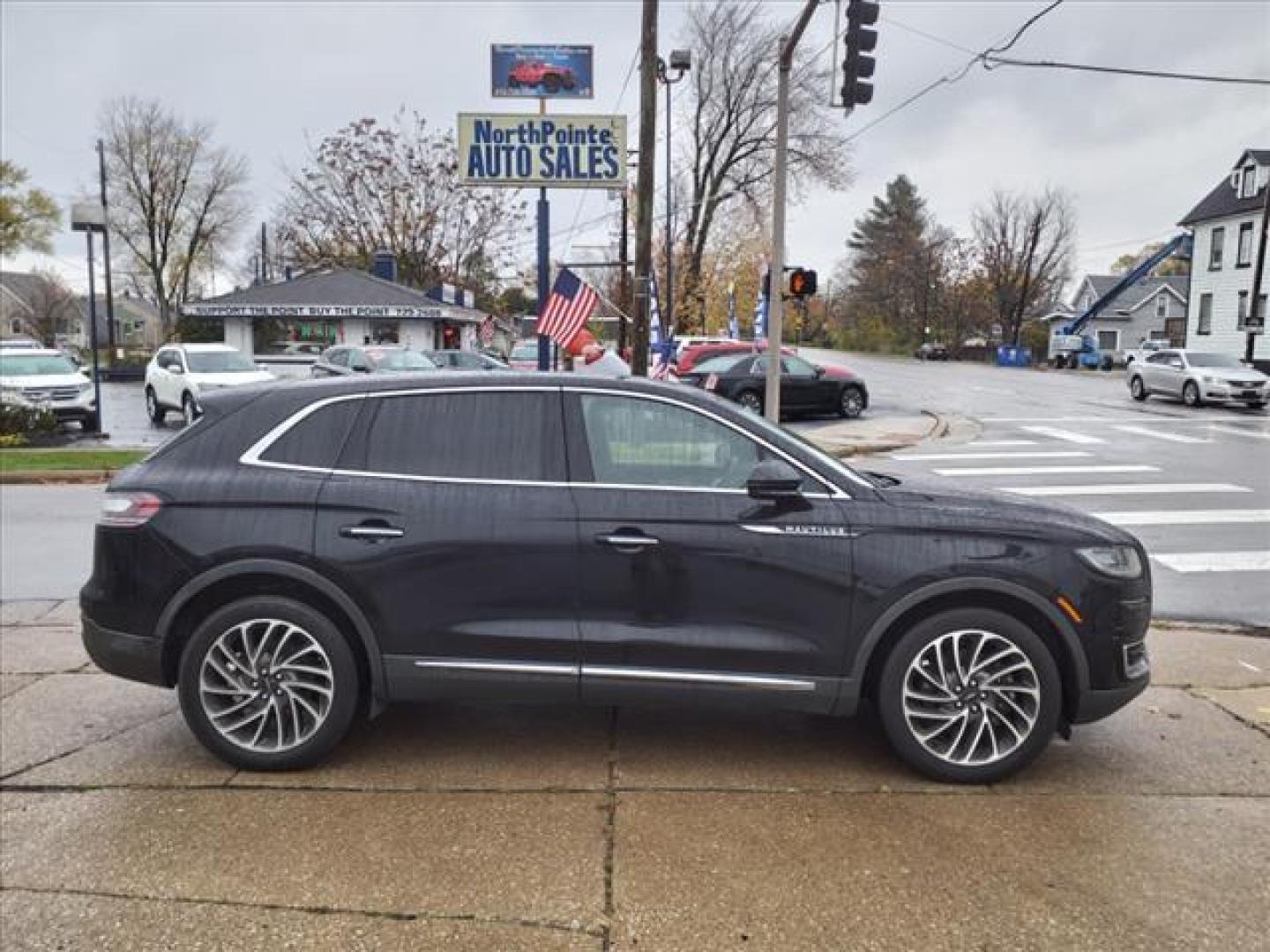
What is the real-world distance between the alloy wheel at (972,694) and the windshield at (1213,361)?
26.3 m

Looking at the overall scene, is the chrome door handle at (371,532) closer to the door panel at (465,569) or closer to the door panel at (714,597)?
the door panel at (465,569)

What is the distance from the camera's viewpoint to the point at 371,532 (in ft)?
12.7

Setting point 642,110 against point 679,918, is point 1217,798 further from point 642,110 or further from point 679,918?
point 642,110

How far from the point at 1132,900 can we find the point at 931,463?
12279 millimetres

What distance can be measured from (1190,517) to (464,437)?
912 centimetres

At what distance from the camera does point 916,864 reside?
10.6 ft

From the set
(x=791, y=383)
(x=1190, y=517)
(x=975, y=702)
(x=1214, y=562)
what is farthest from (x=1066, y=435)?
(x=975, y=702)

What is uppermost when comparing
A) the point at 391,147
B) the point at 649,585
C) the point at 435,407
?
the point at 391,147

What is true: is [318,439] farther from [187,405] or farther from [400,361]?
[400,361]

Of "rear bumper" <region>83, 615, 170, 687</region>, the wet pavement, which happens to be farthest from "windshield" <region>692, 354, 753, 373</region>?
"rear bumper" <region>83, 615, 170, 687</region>

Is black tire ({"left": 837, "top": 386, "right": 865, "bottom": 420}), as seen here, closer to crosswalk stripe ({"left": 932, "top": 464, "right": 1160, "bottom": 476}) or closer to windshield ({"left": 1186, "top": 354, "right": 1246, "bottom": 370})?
crosswalk stripe ({"left": 932, "top": 464, "right": 1160, "bottom": 476})

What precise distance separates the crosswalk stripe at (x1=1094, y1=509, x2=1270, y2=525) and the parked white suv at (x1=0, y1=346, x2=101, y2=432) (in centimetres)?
1799

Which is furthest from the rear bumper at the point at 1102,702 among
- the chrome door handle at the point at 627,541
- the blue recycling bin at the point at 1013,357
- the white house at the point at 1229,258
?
the blue recycling bin at the point at 1013,357

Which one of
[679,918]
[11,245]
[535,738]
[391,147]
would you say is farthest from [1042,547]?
[11,245]
